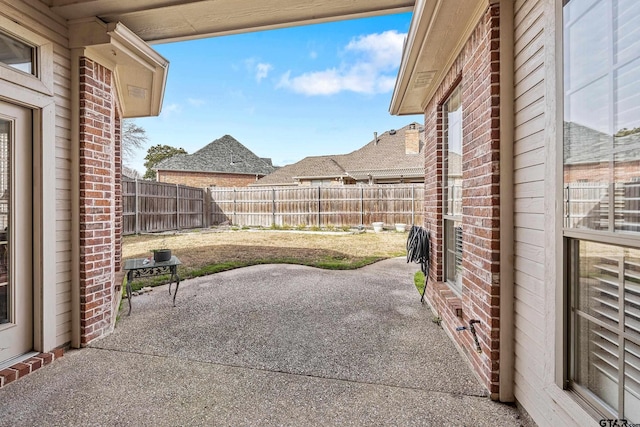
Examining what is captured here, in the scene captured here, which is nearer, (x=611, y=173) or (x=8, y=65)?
(x=611, y=173)

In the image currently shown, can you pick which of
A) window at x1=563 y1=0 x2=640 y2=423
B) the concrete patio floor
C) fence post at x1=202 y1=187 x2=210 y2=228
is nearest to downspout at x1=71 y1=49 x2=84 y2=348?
the concrete patio floor

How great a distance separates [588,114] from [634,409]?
1.17 metres

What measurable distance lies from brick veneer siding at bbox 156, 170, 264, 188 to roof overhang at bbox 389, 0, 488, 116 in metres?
20.6

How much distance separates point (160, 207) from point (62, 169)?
1058cm

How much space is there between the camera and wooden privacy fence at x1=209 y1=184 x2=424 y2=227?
13.2 m

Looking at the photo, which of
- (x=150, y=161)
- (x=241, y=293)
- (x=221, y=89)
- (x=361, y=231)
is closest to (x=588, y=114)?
(x=241, y=293)

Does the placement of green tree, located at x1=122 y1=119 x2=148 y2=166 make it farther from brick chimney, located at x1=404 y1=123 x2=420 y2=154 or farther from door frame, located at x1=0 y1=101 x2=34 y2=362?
door frame, located at x1=0 y1=101 x2=34 y2=362

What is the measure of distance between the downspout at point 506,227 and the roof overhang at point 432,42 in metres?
0.31

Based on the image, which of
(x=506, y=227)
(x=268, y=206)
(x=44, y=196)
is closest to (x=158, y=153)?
(x=268, y=206)

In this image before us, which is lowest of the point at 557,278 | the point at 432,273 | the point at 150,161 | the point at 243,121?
the point at 432,273

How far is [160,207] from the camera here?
12.5 meters

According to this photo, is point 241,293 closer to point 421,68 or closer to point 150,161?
point 421,68

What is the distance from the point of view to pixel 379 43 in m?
13.7

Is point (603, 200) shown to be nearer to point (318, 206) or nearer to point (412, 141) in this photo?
point (318, 206)
